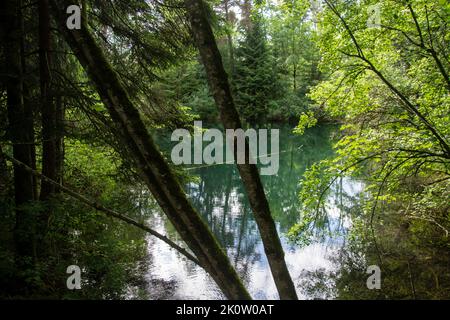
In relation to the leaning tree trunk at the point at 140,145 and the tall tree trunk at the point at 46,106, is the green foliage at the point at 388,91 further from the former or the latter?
the tall tree trunk at the point at 46,106

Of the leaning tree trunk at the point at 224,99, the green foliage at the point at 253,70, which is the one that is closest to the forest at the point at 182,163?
the leaning tree trunk at the point at 224,99

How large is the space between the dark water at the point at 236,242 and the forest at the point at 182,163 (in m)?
0.06

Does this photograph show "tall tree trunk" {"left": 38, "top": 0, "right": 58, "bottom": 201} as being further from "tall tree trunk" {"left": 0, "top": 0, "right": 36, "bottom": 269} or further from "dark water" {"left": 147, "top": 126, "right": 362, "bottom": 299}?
"dark water" {"left": 147, "top": 126, "right": 362, "bottom": 299}

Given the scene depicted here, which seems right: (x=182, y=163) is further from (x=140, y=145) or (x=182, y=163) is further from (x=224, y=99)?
(x=224, y=99)

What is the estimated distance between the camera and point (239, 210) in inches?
486

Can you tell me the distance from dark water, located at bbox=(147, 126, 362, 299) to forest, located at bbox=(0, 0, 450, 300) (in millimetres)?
57

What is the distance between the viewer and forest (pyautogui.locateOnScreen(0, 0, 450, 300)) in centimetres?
245

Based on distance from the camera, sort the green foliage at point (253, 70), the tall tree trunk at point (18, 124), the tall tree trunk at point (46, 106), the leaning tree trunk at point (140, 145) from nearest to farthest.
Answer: the leaning tree trunk at point (140, 145)
the tall tree trunk at point (18, 124)
the tall tree trunk at point (46, 106)
the green foliage at point (253, 70)

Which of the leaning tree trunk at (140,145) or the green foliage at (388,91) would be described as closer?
the leaning tree trunk at (140,145)

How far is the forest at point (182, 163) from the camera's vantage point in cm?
245

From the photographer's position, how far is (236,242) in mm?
9555
